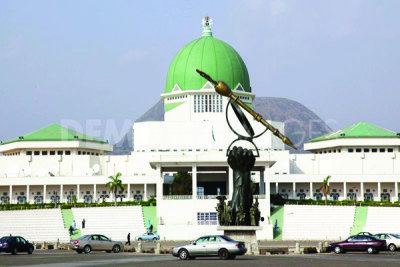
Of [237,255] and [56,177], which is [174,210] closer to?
[56,177]

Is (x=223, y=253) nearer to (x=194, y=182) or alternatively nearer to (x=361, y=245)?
(x=361, y=245)

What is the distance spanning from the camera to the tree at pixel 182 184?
8281 centimetres

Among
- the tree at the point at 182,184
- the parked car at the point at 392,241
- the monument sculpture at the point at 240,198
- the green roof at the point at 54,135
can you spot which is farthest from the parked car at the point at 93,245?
the green roof at the point at 54,135

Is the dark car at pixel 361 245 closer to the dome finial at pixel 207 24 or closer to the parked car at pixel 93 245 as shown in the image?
the parked car at pixel 93 245

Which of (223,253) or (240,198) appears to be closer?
(223,253)

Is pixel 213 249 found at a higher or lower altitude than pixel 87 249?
higher

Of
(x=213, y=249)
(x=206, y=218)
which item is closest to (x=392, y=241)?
(x=213, y=249)

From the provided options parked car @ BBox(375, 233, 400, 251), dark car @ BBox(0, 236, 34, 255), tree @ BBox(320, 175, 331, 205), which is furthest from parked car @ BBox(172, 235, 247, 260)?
tree @ BBox(320, 175, 331, 205)

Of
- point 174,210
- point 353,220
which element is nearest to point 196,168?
point 174,210

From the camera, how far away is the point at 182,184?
83500mm

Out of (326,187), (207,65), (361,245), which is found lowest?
(361,245)

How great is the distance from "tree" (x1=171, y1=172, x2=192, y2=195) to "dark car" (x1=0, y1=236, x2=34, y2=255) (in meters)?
35.7

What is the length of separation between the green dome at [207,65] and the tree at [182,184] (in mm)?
12397

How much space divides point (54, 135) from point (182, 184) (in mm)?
23037
